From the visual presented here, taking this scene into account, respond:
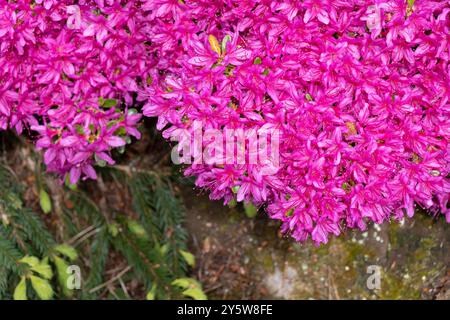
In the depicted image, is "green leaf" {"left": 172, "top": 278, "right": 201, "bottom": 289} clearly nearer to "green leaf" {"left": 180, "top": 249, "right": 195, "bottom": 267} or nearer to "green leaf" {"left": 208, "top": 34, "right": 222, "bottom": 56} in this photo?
"green leaf" {"left": 180, "top": 249, "right": 195, "bottom": 267}

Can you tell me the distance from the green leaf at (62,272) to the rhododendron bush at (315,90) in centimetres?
100

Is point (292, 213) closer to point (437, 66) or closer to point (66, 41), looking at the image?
point (437, 66)

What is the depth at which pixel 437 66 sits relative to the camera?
196cm

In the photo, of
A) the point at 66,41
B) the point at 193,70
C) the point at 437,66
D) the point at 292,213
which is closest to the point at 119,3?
the point at 66,41

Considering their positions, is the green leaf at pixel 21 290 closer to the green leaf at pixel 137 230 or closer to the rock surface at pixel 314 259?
the green leaf at pixel 137 230

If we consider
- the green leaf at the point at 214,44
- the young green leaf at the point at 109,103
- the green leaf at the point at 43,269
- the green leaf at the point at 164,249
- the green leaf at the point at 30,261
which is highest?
the green leaf at the point at 214,44

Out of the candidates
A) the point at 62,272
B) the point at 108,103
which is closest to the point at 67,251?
the point at 62,272

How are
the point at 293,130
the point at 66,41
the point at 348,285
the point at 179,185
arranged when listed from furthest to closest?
the point at 179,185, the point at 348,285, the point at 66,41, the point at 293,130

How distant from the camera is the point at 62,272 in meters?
2.72

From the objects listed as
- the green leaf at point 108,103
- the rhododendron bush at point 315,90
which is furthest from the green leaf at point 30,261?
the rhododendron bush at point 315,90

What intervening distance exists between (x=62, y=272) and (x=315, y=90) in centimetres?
147

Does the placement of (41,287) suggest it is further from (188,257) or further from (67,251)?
(188,257)

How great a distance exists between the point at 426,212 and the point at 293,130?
3.37 feet

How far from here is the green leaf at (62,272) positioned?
2.71 metres
